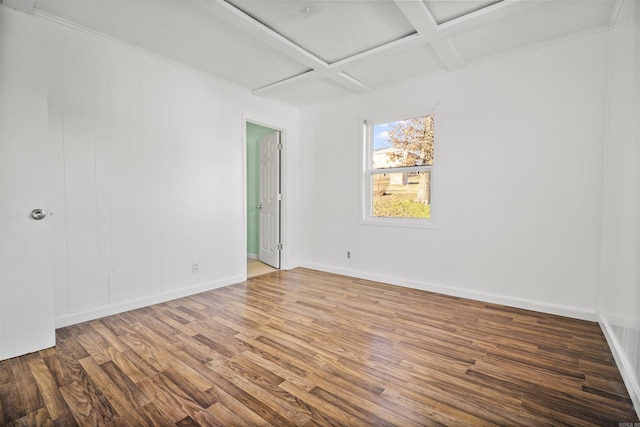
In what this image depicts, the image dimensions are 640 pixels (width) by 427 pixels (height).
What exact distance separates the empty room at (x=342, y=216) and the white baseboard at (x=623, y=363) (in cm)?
3

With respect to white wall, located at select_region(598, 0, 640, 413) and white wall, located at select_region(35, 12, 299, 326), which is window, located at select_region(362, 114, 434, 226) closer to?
white wall, located at select_region(598, 0, 640, 413)

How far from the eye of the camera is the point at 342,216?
4523 mm

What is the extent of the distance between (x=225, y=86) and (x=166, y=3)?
1.52 meters

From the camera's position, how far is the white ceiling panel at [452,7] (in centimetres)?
228

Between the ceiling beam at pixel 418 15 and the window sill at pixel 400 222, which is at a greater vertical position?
the ceiling beam at pixel 418 15

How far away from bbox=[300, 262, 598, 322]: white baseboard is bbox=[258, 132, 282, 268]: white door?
1.13 meters

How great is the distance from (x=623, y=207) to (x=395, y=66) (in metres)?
2.41

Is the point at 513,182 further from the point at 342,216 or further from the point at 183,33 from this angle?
the point at 183,33

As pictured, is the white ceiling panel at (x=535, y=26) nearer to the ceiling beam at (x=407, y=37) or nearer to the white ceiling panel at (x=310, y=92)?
the ceiling beam at (x=407, y=37)

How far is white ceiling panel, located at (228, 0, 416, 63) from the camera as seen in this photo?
91.6 inches

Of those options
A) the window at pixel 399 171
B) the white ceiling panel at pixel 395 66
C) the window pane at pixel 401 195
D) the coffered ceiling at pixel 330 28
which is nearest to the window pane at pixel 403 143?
the window at pixel 399 171

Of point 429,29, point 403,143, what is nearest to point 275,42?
point 429,29

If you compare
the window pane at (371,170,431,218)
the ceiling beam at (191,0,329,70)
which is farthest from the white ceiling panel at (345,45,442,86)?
the window pane at (371,170,431,218)

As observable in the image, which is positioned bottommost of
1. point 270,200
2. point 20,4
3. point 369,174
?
point 270,200
